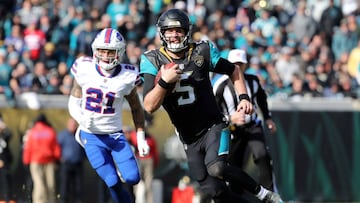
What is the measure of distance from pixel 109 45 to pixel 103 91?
1.67ft

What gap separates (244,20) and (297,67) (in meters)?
1.77

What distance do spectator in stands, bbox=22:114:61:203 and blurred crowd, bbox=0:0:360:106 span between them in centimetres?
77

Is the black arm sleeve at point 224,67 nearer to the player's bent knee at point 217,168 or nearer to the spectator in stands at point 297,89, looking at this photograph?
the player's bent knee at point 217,168

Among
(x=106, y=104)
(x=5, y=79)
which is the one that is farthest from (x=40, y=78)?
(x=106, y=104)

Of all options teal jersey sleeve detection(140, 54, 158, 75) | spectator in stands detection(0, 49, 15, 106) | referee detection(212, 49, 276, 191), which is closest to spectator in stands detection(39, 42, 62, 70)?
spectator in stands detection(0, 49, 15, 106)

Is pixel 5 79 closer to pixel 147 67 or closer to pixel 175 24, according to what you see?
pixel 147 67

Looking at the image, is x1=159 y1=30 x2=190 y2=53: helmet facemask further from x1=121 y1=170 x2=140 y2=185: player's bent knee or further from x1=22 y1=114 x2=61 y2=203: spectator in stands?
x1=22 y1=114 x2=61 y2=203: spectator in stands

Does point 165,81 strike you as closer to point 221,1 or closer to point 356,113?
point 356,113

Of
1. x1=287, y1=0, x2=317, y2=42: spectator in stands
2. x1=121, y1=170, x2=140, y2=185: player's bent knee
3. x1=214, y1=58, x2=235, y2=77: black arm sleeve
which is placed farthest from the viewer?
x1=287, y1=0, x2=317, y2=42: spectator in stands

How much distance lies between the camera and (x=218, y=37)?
18141mm

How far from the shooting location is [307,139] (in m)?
17.2

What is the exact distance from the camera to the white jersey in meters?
10.1

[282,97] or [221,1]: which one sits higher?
[221,1]

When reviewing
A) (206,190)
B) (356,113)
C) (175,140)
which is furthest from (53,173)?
(206,190)
